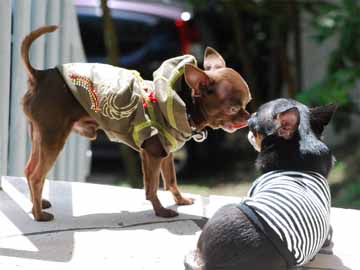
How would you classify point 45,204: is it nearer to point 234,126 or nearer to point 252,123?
point 234,126

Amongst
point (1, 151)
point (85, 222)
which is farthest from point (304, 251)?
point (1, 151)

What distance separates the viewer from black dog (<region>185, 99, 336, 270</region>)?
94.4 inches

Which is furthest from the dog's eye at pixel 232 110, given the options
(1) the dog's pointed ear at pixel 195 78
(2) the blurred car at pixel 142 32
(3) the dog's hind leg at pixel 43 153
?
(2) the blurred car at pixel 142 32

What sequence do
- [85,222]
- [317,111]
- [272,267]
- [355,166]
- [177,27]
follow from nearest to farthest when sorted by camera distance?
[272,267]
[317,111]
[85,222]
[355,166]
[177,27]

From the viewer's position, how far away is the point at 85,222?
10.3ft

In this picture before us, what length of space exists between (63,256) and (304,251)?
88 centimetres

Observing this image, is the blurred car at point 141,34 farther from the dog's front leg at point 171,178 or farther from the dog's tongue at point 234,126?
the dog's tongue at point 234,126

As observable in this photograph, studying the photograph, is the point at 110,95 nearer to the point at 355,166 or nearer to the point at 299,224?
the point at 299,224

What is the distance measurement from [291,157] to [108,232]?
0.82 m

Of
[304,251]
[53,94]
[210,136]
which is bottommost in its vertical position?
[210,136]

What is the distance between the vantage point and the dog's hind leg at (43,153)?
297cm

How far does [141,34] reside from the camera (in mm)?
7113

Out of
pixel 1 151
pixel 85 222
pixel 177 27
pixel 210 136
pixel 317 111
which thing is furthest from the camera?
pixel 210 136

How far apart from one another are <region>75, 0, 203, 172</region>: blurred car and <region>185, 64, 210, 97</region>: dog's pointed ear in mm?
3974
